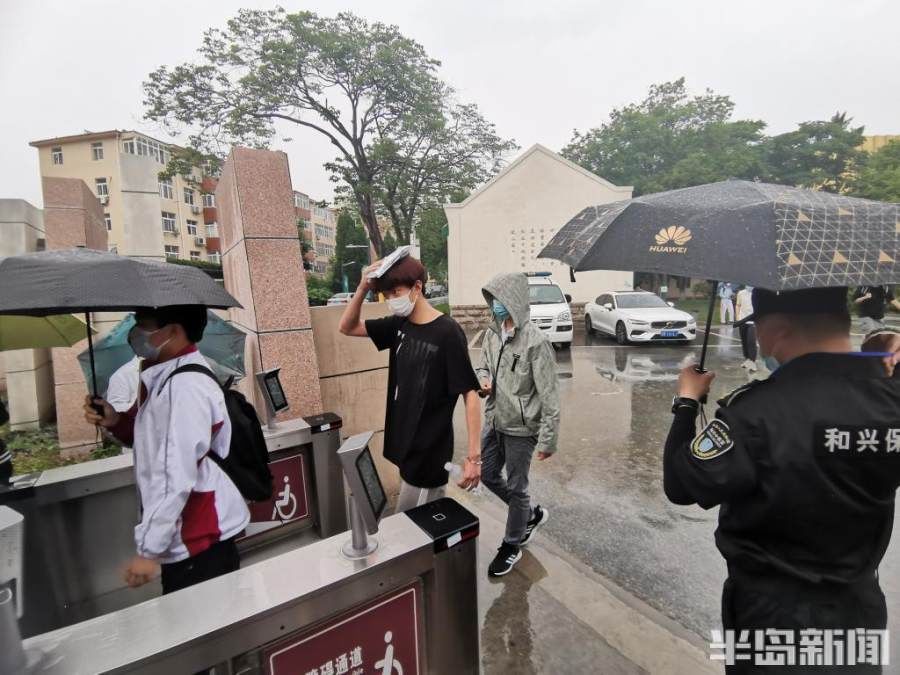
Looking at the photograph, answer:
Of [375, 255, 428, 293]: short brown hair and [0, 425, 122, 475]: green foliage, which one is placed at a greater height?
[375, 255, 428, 293]: short brown hair

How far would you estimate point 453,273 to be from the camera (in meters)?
17.7

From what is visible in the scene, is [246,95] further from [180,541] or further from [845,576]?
[845,576]

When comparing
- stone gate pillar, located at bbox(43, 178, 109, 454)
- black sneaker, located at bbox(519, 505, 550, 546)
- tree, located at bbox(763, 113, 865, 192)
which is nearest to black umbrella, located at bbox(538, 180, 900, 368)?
black sneaker, located at bbox(519, 505, 550, 546)

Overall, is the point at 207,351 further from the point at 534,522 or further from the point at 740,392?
the point at 740,392

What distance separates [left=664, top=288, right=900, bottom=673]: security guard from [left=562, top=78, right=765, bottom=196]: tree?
29864 mm

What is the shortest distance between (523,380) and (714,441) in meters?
1.62

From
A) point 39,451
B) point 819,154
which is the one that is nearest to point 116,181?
point 39,451

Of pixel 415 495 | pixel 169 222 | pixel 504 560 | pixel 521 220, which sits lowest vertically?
pixel 504 560

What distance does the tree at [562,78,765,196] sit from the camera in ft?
95.5

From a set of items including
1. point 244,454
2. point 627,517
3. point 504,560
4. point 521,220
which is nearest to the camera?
point 244,454

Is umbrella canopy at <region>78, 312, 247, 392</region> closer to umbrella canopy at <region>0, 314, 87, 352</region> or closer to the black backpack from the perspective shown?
umbrella canopy at <region>0, 314, 87, 352</region>

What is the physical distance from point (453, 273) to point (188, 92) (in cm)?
1146

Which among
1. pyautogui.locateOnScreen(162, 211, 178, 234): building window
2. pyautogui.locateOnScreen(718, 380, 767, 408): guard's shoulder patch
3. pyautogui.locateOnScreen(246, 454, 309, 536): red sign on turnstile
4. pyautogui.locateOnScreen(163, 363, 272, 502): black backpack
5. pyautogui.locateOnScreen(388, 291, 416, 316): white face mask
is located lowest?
pyautogui.locateOnScreen(246, 454, 309, 536): red sign on turnstile

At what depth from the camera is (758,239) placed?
1268 millimetres
